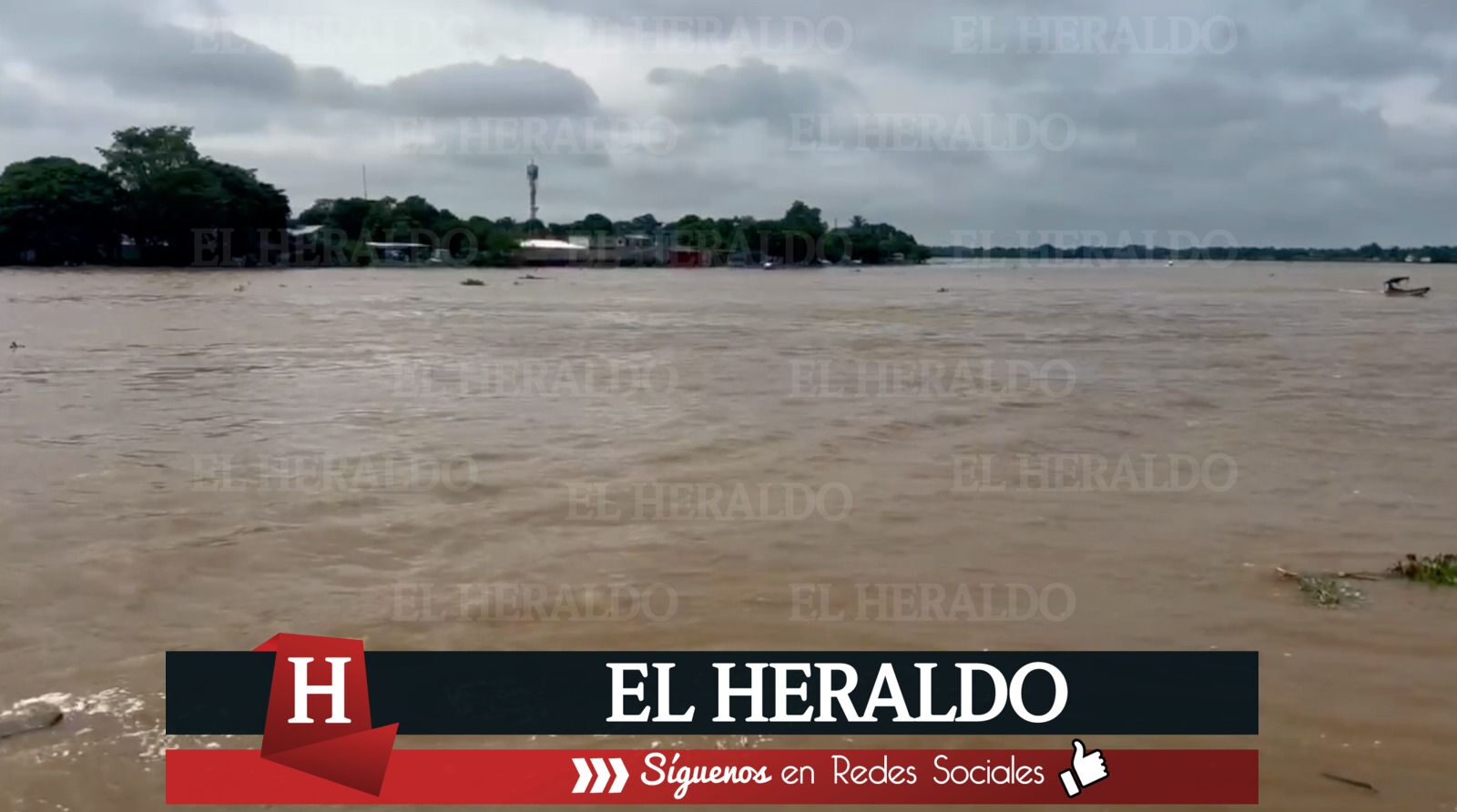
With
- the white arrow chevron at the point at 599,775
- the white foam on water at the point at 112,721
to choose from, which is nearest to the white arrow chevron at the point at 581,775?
the white arrow chevron at the point at 599,775

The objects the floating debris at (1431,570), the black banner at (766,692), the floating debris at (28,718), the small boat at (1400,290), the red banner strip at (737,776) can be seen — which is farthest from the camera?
the small boat at (1400,290)

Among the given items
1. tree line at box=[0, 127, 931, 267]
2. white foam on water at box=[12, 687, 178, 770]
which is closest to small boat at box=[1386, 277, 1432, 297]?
white foam on water at box=[12, 687, 178, 770]

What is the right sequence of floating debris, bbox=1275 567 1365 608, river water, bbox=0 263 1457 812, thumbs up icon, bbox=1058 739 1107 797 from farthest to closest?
floating debris, bbox=1275 567 1365 608 → river water, bbox=0 263 1457 812 → thumbs up icon, bbox=1058 739 1107 797

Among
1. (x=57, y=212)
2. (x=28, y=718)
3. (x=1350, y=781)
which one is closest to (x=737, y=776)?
(x=1350, y=781)

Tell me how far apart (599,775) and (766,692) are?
1014 mm

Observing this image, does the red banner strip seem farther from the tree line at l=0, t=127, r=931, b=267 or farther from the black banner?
the tree line at l=0, t=127, r=931, b=267

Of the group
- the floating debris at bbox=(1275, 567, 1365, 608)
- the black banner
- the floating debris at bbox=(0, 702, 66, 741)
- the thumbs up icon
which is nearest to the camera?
the thumbs up icon

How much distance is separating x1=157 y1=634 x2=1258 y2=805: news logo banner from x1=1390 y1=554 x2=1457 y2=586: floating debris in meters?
2.10

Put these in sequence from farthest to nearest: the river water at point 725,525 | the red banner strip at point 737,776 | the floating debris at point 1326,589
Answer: the floating debris at point 1326,589
the river water at point 725,525
the red banner strip at point 737,776

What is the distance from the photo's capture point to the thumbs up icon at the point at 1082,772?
4.09 metres

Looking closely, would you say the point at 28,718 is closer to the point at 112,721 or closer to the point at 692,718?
the point at 112,721

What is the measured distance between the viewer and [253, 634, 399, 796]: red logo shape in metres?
4.11

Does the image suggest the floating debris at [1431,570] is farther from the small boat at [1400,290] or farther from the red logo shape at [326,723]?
the small boat at [1400,290]

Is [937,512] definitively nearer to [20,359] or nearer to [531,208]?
[20,359]
